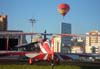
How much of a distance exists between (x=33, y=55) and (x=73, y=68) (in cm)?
1660

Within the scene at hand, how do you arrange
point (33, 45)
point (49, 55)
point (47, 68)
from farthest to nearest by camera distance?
1. point (33, 45)
2. point (49, 55)
3. point (47, 68)

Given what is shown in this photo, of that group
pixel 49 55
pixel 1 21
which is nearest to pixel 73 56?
pixel 49 55

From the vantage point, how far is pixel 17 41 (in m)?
101

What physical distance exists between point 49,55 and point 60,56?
2.79 m

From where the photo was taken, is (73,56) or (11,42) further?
(11,42)

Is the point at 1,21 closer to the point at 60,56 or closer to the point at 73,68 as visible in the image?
the point at 60,56

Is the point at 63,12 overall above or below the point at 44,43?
above

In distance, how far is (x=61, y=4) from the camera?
78938mm

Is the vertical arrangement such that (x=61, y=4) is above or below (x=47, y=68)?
above

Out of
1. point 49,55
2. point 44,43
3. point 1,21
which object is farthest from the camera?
point 1,21

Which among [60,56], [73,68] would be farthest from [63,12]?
[73,68]

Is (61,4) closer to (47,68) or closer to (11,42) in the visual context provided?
(11,42)

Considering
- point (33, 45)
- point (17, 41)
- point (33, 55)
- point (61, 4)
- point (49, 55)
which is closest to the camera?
point (49, 55)

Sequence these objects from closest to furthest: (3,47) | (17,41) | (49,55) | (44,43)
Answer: (49,55) → (44,43) → (3,47) → (17,41)
